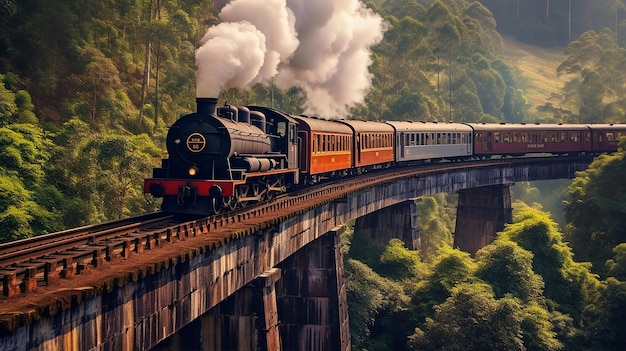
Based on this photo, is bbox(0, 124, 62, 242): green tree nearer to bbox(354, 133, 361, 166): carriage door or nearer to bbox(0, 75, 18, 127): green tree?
bbox(0, 75, 18, 127): green tree

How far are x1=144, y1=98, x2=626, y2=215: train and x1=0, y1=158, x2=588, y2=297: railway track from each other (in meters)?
0.74

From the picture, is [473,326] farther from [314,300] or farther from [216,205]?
[216,205]

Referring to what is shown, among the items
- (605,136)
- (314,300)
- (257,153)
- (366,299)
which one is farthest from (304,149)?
(605,136)

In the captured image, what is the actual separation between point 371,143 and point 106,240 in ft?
81.0

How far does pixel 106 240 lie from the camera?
16.1 m

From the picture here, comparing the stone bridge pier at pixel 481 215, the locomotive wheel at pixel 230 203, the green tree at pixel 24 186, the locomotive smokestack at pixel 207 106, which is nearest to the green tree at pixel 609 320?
the stone bridge pier at pixel 481 215

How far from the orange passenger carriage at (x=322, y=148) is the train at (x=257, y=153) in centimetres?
4

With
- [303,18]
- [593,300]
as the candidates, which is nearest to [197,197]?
[593,300]

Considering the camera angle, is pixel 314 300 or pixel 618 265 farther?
pixel 618 265

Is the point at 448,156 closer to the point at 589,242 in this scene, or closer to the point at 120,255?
the point at 589,242

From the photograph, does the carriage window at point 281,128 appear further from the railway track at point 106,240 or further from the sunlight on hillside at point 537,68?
the sunlight on hillside at point 537,68

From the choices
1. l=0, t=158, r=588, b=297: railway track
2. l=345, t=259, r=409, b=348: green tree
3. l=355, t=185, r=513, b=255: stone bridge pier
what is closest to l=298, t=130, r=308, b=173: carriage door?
l=0, t=158, r=588, b=297: railway track

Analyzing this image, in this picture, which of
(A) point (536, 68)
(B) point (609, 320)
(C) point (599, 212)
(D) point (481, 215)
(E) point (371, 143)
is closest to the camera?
(B) point (609, 320)

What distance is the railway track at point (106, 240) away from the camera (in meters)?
11.6
